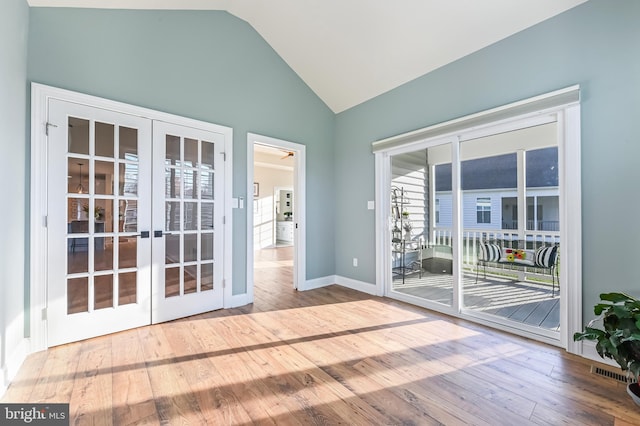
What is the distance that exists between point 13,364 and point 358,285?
3502mm

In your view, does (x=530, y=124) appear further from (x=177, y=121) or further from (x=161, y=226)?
(x=161, y=226)

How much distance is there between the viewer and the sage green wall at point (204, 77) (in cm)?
249

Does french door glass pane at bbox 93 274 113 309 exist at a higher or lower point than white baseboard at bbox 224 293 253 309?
higher

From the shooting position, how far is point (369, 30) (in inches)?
124

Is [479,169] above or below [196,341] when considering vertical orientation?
above

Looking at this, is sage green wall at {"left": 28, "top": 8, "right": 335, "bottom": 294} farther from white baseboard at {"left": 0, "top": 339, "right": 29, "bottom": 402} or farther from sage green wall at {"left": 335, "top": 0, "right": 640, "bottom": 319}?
sage green wall at {"left": 335, "top": 0, "right": 640, "bottom": 319}

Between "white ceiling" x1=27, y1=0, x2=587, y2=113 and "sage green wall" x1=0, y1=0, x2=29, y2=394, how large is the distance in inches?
24.9

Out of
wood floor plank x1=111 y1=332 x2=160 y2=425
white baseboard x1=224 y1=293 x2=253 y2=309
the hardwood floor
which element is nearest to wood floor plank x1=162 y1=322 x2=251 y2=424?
the hardwood floor

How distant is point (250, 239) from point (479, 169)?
110 inches

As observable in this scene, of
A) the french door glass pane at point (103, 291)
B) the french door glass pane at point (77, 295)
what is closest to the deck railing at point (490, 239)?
the french door glass pane at point (103, 291)

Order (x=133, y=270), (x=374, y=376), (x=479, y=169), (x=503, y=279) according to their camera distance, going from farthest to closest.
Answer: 1. (x=503, y=279)
2. (x=479, y=169)
3. (x=133, y=270)
4. (x=374, y=376)

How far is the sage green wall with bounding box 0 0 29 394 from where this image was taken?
6.02 feet

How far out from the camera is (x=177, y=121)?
306 cm

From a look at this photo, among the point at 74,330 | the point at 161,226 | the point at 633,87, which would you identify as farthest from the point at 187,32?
the point at 633,87
